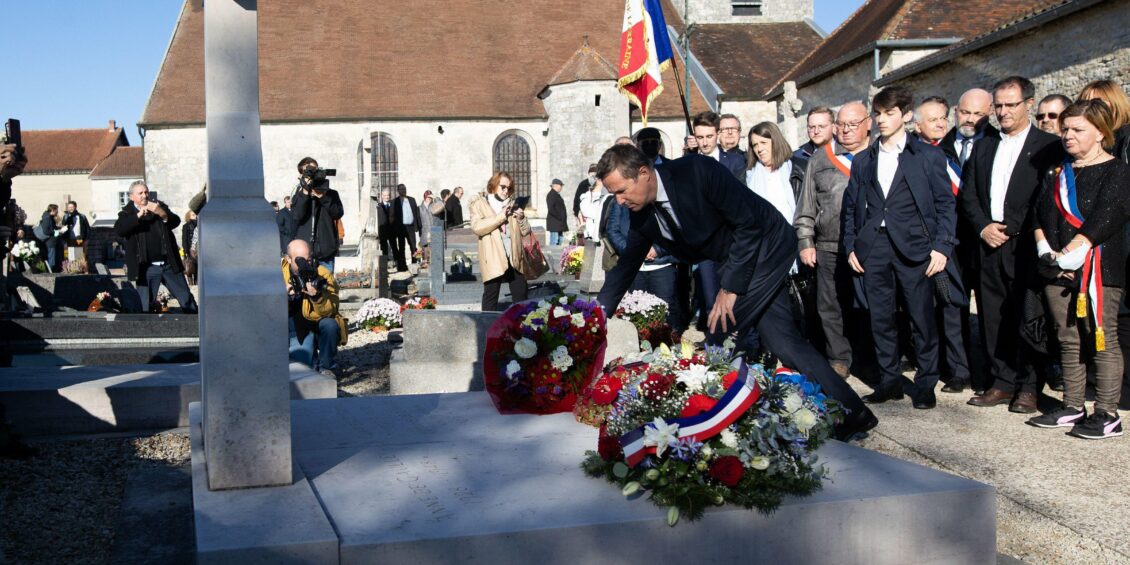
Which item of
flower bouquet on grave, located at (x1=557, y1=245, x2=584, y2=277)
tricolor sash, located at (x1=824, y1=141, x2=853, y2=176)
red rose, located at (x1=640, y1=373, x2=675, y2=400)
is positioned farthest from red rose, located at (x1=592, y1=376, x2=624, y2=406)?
flower bouquet on grave, located at (x1=557, y1=245, x2=584, y2=277)

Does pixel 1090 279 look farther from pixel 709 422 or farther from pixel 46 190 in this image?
pixel 46 190

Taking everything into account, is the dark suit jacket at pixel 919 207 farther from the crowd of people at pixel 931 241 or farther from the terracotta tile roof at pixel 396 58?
the terracotta tile roof at pixel 396 58

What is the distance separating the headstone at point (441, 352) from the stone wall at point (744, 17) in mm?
38927

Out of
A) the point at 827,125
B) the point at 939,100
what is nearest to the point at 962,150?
the point at 939,100

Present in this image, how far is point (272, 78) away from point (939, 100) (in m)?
37.6

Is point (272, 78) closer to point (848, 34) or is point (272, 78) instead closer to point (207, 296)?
point (848, 34)

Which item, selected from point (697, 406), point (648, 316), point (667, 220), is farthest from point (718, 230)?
point (648, 316)

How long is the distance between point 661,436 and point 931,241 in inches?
148

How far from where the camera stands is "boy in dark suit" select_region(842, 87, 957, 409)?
688 cm

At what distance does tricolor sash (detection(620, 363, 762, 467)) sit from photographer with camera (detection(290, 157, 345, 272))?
26.1 ft

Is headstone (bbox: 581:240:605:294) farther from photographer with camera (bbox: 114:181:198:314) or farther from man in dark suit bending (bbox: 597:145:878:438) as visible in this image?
man in dark suit bending (bbox: 597:145:878:438)

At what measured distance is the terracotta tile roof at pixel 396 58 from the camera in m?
41.2

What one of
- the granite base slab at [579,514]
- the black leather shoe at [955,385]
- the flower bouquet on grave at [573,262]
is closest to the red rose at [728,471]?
the granite base slab at [579,514]

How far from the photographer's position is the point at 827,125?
26.4 ft
